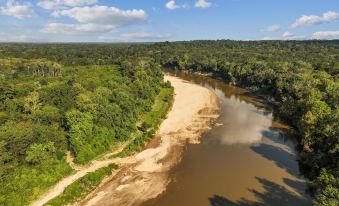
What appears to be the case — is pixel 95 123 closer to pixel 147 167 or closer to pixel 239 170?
pixel 147 167

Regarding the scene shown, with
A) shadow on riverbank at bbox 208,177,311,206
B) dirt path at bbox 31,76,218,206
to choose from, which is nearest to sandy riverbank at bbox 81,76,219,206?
dirt path at bbox 31,76,218,206

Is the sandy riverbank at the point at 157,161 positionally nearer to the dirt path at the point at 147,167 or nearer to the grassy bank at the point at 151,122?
the dirt path at the point at 147,167

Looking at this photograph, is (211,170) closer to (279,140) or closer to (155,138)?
(155,138)

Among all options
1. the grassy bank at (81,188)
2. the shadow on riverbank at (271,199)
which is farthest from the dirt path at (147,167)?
the shadow on riverbank at (271,199)

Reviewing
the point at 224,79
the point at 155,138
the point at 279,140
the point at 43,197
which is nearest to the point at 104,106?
the point at 155,138

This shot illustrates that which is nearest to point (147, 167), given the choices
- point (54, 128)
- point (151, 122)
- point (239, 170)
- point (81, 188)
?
point (81, 188)
